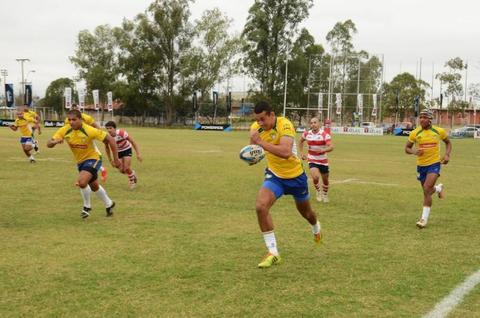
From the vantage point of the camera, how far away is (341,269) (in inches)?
266

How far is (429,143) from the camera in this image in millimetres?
10078

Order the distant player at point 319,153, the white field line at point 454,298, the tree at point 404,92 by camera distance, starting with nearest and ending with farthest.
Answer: the white field line at point 454,298, the distant player at point 319,153, the tree at point 404,92

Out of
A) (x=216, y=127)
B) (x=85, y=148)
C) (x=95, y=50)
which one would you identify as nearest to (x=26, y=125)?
Result: (x=85, y=148)

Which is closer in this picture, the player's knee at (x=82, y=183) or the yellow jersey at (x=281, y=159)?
the yellow jersey at (x=281, y=159)

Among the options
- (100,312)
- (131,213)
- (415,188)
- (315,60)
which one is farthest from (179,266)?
(315,60)

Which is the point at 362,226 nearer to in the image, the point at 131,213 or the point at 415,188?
the point at 131,213

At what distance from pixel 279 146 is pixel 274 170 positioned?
596mm

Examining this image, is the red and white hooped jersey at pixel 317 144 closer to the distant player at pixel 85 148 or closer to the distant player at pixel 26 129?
the distant player at pixel 85 148

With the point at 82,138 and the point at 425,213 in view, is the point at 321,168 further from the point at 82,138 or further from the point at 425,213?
the point at 82,138

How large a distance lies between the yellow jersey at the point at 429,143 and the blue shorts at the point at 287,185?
3.72 metres

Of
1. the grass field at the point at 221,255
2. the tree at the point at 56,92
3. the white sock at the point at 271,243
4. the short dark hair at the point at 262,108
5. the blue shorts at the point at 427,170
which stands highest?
the tree at the point at 56,92

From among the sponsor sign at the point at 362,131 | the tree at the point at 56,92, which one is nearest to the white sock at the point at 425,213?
the sponsor sign at the point at 362,131

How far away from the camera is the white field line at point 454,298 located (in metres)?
5.24

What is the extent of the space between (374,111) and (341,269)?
191 ft
